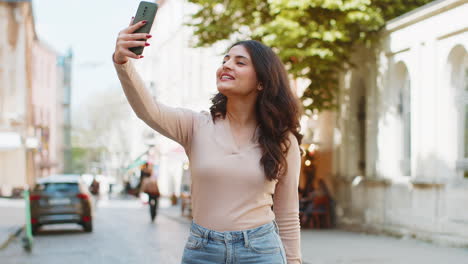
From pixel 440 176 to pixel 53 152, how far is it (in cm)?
6467

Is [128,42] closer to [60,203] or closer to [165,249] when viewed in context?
[165,249]

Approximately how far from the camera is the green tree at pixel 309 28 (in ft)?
58.7

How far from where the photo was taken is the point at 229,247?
3295mm

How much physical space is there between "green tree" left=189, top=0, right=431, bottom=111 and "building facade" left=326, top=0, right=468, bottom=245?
807mm

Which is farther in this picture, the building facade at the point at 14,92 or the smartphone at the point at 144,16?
the building facade at the point at 14,92

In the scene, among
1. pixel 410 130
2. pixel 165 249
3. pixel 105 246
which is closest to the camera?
pixel 165 249

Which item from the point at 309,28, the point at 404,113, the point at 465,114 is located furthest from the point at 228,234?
the point at 404,113

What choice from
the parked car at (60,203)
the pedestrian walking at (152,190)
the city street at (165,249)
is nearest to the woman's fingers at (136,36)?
the city street at (165,249)

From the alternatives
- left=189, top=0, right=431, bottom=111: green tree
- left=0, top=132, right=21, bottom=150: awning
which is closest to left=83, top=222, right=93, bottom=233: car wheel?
left=189, top=0, right=431, bottom=111: green tree

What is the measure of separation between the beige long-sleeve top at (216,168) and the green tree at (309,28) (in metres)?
14.4

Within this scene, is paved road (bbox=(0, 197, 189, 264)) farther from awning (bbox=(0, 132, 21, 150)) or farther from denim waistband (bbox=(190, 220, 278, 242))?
awning (bbox=(0, 132, 21, 150))

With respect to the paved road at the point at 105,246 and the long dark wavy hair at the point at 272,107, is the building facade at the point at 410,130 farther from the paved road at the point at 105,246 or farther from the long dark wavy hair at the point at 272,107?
the long dark wavy hair at the point at 272,107

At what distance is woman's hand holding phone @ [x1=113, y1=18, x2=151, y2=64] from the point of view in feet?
9.95

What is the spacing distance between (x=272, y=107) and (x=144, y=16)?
0.80 meters
